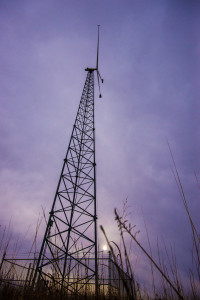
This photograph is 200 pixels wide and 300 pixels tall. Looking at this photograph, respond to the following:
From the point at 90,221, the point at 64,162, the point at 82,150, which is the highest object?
the point at 82,150

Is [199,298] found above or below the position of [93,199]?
below

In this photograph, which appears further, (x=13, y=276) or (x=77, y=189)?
(x=77, y=189)

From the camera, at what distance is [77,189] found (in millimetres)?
10438

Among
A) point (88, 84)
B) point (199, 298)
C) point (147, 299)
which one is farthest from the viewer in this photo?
point (88, 84)

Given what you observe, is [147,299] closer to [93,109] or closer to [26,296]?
[26,296]

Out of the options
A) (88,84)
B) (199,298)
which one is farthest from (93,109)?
(199,298)

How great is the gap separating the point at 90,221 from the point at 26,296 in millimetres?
6287

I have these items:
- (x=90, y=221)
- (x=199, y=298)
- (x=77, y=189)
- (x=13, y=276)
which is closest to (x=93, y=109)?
(x=77, y=189)

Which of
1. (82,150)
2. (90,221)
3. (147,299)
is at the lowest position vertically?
(147,299)

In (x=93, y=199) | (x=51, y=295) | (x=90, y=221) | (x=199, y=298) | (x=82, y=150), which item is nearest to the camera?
(x=199, y=298)

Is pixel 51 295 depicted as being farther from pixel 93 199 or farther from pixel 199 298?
pixel 93 199

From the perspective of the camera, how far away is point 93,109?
14.6 m

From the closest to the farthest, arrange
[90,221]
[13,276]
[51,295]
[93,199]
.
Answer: [51,295]
[13,276]
[90,221]
[93,199]

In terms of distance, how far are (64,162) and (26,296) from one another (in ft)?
25.3
